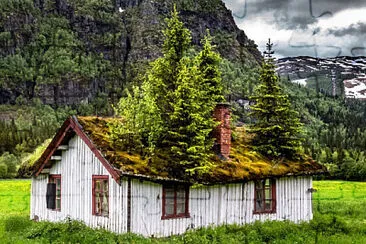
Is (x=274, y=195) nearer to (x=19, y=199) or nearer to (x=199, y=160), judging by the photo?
(x=199, y=160)

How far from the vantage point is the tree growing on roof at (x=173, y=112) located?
25453 mm

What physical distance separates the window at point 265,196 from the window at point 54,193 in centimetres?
980

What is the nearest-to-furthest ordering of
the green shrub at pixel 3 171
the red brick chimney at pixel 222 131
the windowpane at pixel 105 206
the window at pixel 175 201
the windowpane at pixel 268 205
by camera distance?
the windowpane at pixel 105 206 → the window at pixel 175 201 → the red brick chimney at pixel 222 131 → the windowpane at pixel 268 205 → the green shrub at pixel 3 171

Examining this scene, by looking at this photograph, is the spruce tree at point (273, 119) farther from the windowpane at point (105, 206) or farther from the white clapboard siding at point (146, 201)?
the windowpane at point (105, 206)

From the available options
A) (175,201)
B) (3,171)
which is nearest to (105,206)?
(175,201)

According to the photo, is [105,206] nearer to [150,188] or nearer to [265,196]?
[150,188]

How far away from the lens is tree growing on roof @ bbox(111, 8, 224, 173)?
1002 inches

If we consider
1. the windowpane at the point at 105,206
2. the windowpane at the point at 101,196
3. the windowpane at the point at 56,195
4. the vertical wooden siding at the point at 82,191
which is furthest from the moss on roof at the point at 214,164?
the windowpane at the point at 56,195

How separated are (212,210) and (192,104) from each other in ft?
16.5

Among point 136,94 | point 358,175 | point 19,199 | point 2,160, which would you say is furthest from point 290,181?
point 2,160

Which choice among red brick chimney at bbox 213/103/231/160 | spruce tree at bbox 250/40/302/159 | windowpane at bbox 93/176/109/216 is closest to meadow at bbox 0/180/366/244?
windowpane at bbox 93/176/109/216

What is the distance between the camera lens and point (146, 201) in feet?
78.8

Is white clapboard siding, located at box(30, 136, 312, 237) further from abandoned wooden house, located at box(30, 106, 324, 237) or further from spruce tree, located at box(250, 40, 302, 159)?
spruce tree, located at box(250, 40, 302, 159)

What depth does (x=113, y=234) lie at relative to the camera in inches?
906
